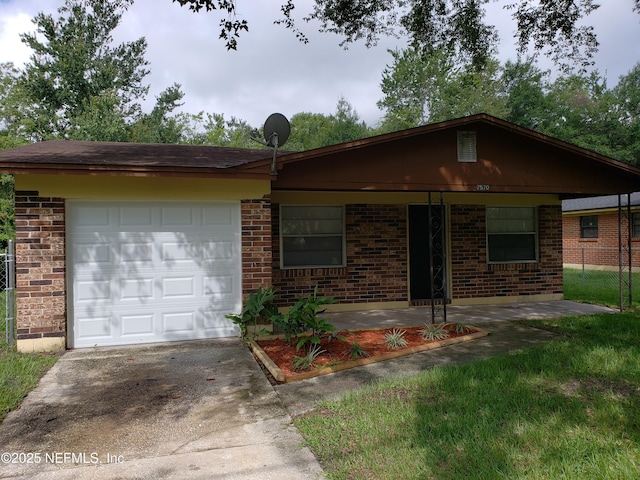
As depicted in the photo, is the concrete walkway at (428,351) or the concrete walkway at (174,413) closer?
the concrete walkway at (174,413)

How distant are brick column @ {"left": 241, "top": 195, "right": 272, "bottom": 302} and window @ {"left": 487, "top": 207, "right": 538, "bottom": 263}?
554cm

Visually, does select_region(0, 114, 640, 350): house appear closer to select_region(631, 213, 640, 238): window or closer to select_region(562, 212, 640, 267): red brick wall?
select_region(562, 212, 640, 267): red brick wall

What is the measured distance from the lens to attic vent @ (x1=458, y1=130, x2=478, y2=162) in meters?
7.84

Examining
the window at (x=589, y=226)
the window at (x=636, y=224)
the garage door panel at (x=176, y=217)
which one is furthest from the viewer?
the window at (x=589, y=226)

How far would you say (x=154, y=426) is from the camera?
3891mm

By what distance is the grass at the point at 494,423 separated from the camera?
3.06 metres

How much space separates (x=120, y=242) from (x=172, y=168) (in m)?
1.45

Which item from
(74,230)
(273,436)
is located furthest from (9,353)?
(273,436)

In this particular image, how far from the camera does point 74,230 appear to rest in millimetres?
6512

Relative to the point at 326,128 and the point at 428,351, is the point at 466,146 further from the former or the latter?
the point at 326,128

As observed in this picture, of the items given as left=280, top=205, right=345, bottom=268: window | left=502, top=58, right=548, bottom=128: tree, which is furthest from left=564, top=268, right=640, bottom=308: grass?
left=502, top=58, right=548, bottom=128: tree

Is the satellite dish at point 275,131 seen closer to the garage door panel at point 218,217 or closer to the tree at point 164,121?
the garage door panel at point 218,217

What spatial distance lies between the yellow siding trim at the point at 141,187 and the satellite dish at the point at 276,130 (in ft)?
2.23

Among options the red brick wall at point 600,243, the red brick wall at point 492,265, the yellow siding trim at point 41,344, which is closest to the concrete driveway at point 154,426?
the yellow siding trim at point 41,344
